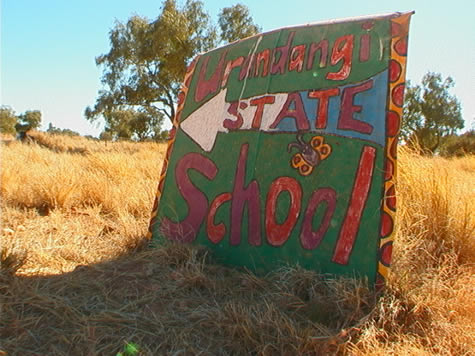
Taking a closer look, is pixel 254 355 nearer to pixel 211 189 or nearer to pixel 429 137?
pixel 211 189

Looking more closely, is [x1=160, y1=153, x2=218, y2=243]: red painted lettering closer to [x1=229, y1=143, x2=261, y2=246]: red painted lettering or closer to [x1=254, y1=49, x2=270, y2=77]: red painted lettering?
[x1=229, y1=143, x2=261, y2=246]: red painted lettering

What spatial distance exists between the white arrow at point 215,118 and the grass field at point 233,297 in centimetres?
93

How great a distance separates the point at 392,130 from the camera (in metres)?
2.50

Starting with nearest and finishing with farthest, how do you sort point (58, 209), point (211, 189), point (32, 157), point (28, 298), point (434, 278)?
1. point (28, 298)
2. point (434, 278)
3. point (211, 189)
4. point (58, 209)
5. point (32, 157)

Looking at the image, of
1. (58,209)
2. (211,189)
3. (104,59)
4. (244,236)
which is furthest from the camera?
(104,59)

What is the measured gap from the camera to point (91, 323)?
2.26 m

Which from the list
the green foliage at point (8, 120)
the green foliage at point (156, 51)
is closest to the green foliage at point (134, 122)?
the green foliage at point (156, 51)

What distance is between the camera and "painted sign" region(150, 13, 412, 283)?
2550 millimetres

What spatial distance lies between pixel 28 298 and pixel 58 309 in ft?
0.61

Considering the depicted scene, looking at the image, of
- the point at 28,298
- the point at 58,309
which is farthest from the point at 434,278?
the point at 28,298

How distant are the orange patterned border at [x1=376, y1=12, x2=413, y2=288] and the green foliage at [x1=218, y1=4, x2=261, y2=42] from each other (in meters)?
18.7

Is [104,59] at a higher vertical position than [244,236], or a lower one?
higher

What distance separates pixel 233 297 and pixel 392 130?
1.33 meters

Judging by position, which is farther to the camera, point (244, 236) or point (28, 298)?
point (244, 236)
